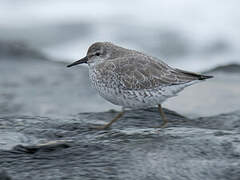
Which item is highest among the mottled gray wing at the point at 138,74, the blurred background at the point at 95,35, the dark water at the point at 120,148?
the blurred background at the point at 95,35

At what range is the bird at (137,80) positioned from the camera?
6848mm

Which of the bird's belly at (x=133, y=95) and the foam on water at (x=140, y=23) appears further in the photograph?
the foam on water at (x=140, y=23)

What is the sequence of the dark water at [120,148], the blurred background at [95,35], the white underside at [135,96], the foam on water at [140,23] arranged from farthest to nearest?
the foam on water at [140,23] < the blurred background at [95,35] < the white underside at [135,96] < the dark water at [120,148]

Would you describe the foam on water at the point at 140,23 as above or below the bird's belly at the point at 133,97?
above

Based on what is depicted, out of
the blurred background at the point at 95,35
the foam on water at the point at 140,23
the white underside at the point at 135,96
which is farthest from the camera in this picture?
the foam on water at the point at 140,23

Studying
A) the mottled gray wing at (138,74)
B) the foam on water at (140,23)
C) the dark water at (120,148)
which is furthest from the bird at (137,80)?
the foam on water at (140,23)

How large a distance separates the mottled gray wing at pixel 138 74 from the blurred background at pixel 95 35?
4318 mm

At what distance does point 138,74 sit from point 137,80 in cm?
12

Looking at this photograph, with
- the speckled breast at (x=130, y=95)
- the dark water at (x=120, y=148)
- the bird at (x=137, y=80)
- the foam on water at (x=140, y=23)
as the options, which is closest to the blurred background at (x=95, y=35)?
the foam on water at (x=140, y=23)

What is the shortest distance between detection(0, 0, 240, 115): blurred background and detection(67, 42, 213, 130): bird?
4290 millimetres

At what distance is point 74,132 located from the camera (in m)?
6.81

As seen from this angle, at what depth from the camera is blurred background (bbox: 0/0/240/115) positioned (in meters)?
12.6

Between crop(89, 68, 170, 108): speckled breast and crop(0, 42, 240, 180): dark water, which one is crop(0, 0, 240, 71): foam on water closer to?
crop(0, 42, 240, 180): dark water

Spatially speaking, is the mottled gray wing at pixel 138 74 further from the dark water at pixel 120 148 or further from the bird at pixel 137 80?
the dark water at pixel 120 148
